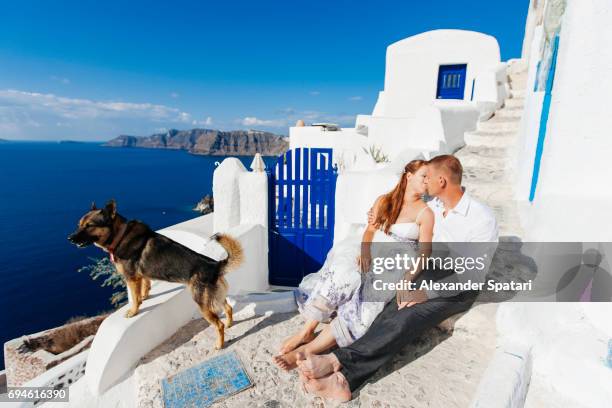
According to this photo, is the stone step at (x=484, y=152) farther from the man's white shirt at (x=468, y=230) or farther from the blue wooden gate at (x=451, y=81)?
the blue wooden gate at (x=451, y=81)

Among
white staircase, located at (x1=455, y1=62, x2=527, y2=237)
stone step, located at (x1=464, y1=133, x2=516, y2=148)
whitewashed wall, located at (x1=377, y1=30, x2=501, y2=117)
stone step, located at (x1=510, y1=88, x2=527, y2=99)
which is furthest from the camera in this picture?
whitewashed wall, located at (x1=377, y1=30, x2=501, y2=117)

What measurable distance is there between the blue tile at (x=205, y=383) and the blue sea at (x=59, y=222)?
21.1m

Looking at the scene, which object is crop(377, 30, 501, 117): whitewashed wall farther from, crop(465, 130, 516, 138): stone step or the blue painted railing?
the blue painted railing

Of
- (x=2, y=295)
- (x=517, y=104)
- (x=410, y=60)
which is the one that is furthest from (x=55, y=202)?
(x=517, y=104)

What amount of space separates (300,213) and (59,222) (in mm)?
63683

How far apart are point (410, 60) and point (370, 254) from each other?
14.0 meters

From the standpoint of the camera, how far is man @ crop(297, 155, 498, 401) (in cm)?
262

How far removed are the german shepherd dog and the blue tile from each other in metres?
0.37

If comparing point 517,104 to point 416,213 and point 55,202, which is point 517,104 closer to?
point 416,213

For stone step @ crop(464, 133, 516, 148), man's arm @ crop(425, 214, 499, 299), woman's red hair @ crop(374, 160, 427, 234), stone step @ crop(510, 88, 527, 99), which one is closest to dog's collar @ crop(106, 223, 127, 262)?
woman's red hair @ crop(374, 160, 427, 234)

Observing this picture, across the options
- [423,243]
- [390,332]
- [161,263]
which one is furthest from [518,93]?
[161,263]

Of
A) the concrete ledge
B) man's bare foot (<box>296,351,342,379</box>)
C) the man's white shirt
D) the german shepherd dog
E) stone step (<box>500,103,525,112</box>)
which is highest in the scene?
stone step (<box>500,103,525,112</box>)

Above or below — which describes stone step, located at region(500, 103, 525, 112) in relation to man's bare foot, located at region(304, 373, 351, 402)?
above

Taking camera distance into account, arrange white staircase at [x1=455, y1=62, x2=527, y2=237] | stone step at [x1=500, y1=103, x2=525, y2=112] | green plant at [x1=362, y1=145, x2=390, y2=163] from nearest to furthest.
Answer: white staircase at [x1=455, y1=62, x2=527, y2=237] < stone step at [x1=500, y1=103, x2=525, y2=112] < green plant at [x1=362, y1=145, x2=390, y2=163]
